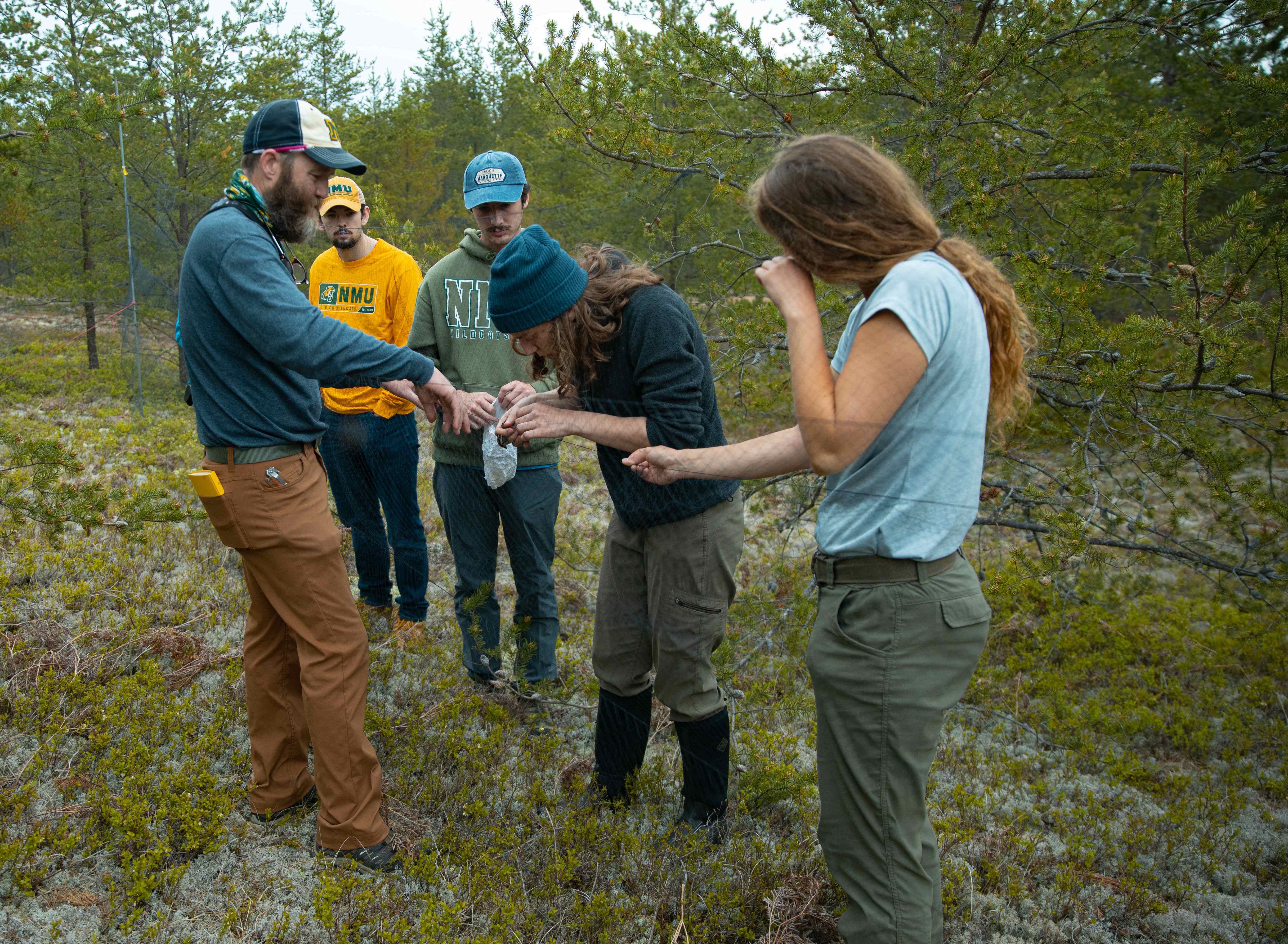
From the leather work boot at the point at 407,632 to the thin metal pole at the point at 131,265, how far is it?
6.67 m

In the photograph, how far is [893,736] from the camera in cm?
188

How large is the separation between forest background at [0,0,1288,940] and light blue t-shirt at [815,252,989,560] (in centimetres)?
160

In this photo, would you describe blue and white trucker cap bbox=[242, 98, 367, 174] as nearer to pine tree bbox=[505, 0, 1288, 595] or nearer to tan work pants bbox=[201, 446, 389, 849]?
tan work pants bbox=[201, 446, 389, 849]

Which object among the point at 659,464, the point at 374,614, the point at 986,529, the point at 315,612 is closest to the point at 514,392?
the point at 659,464

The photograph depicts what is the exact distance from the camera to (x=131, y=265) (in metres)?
10.8

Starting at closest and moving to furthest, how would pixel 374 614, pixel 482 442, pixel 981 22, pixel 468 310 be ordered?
1. pixel 482 442
2. pixel 468 310
3. pixel 981 22
4. pixel 374 614

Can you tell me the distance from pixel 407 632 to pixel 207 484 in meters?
2.33

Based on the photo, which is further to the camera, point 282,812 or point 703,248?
point 703,248

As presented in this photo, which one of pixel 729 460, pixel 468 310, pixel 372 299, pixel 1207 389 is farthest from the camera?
pixel 372 299

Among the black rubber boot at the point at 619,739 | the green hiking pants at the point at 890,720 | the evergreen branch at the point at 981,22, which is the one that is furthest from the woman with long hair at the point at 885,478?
the evergreen branch at the point at 981,22

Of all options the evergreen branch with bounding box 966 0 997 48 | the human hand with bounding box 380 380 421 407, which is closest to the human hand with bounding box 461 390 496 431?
the human hand with bounding box 380 380 421 407

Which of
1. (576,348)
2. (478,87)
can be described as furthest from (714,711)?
(478,87)

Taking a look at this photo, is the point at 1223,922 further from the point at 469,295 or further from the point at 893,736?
the point at 469,295

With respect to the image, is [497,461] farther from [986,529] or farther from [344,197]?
[986,529]
